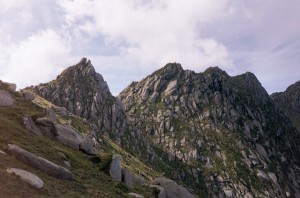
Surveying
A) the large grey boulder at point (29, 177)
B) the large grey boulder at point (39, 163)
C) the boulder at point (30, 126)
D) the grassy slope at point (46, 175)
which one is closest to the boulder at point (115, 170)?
the grassy slope at point (46, 175)

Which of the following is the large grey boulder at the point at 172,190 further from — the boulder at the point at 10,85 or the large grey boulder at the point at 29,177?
the boulder at the point at 10,85

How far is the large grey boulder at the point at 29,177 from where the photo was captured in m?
30.5

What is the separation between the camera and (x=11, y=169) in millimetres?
31484

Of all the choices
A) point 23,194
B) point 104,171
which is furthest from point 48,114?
point 23,194

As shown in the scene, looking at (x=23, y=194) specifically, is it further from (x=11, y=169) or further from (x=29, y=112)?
(x=29, y=112)

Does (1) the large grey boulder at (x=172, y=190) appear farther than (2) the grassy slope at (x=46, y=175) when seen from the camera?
Yes

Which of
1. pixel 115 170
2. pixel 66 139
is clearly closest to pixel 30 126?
pixel 66 139

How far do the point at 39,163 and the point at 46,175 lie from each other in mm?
1543

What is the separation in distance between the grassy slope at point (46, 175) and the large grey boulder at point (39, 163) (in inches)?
33.6

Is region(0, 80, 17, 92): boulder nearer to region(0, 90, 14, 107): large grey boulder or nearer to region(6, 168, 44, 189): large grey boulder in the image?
region(0, 90, 14, 107): large grey boulder

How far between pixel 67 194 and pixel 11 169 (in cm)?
521

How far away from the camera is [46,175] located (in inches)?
1375

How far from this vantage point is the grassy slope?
29.6m

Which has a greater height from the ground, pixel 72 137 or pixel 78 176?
pixel 72 137
